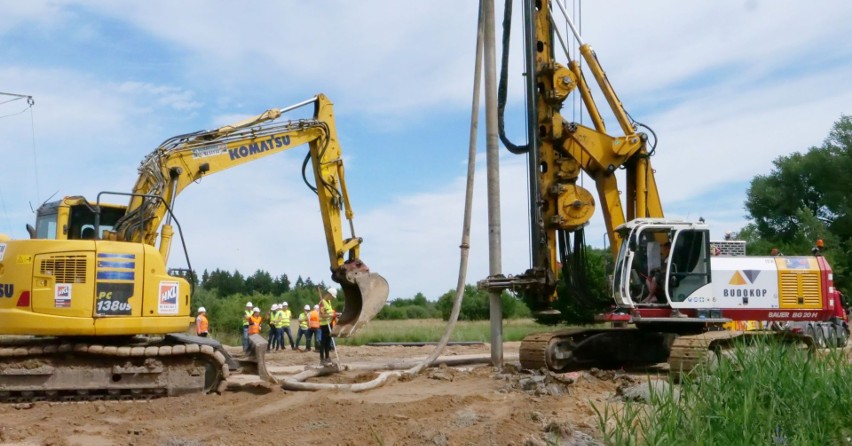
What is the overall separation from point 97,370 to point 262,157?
428 cm

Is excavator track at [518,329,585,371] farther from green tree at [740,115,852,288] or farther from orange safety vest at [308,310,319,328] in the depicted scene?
green tree at [740,115,852,288]

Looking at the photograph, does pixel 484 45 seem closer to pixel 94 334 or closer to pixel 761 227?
pixel 94 334

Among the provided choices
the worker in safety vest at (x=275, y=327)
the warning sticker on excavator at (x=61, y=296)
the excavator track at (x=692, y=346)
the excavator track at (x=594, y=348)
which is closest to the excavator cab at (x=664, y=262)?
the excavator track at (x=594, y=348)

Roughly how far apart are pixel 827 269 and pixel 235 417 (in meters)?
9.37

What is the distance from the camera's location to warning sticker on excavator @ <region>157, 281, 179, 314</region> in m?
12.3

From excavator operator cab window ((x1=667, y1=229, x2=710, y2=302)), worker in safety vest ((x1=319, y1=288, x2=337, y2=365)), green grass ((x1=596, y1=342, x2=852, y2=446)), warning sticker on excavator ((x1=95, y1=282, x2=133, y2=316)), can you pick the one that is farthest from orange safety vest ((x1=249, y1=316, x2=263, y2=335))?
green grass ((x1=596, y1=342, x2=852, y2=446))

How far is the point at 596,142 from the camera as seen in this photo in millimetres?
15023

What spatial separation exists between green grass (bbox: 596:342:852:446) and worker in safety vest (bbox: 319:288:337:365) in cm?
965

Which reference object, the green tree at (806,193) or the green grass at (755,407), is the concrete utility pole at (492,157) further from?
the green tree at (806,193)

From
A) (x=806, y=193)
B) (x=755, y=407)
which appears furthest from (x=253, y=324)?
(x=806, y=193)

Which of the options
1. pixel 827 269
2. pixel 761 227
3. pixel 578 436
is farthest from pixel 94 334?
pixel 761 227

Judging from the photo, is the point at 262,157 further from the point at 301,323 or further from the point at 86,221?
the point at 301,323

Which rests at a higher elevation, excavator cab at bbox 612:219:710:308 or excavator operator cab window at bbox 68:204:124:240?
excavator operator cab window at bbox 68:204:124:240

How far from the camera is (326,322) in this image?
17812 millimetres
